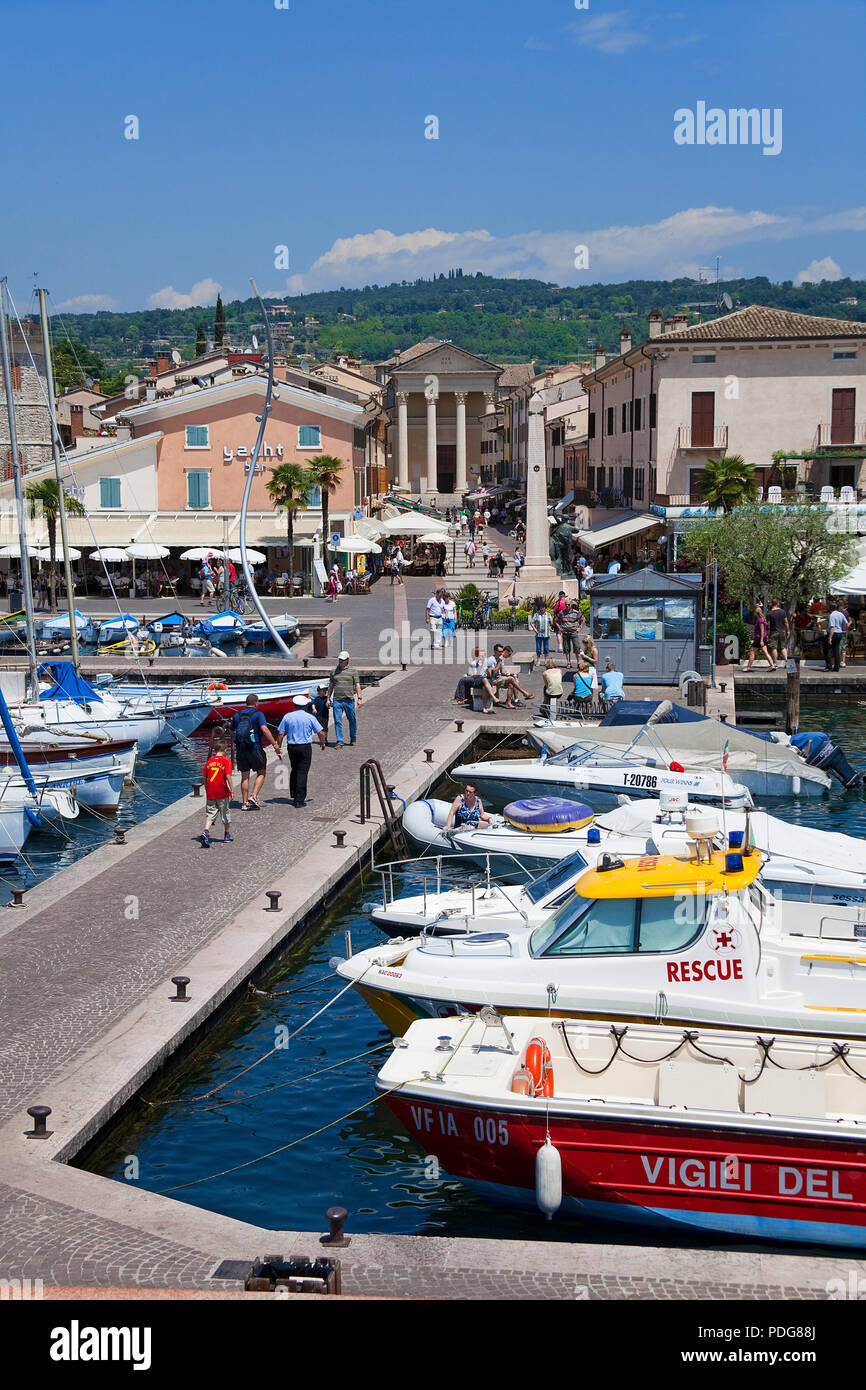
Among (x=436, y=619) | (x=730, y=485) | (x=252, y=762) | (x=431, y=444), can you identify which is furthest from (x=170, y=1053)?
(x=431, y=444)

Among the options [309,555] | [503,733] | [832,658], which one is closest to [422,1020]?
[503,733]

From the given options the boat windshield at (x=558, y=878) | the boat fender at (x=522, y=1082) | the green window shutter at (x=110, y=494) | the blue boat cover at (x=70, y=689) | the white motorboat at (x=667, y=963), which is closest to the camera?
the boat fender at (x=522, y=1082)

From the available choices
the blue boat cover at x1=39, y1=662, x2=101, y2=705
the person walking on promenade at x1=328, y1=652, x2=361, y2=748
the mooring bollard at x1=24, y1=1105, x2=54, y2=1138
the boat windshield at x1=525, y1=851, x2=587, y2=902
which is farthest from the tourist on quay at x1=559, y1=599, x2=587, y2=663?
the mooring bollard at x1=24, y1=1105, x2=54, y2=1138

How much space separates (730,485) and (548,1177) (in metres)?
38.7

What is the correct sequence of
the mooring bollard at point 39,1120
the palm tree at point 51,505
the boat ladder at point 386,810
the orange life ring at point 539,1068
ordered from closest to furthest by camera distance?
1. the mooring bollard at point 39,1120
2. the orange life ring at point 539,1068
3. the boat ladder at point 386,810
4. the palm tree at point 51,505

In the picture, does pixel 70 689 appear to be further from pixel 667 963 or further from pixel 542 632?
pixel 667 963

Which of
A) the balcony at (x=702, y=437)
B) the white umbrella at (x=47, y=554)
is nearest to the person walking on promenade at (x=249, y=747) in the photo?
the balcony at (x=702, y=437)

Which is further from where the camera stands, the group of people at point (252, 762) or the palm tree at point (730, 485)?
the palm tree at point (730, 485)

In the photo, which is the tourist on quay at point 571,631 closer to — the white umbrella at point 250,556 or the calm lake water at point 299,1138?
the white umbrella at point 250,556

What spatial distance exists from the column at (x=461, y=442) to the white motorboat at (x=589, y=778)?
91921mm

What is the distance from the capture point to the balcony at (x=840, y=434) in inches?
2002

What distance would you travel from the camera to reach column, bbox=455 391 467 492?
112875 millimetres

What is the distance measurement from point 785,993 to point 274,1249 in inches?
188
